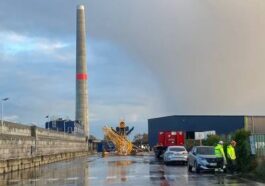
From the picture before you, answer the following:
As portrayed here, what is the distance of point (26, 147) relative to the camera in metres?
42.6

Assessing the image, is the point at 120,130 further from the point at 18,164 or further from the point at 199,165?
the point at 199,165

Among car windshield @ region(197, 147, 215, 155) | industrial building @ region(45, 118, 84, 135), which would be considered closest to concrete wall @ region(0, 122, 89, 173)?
car windshield @ region(197, 147, 215, 155)

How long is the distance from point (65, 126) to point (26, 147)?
51750 millimetres

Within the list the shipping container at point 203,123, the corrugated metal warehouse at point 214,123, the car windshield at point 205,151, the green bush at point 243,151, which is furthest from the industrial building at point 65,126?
the green bush at point 243,151

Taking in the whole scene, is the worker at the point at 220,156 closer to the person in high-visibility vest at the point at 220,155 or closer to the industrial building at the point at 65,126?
the person in high-visibility vest at the point at 220,155

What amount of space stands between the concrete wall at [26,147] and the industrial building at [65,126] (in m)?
25.6

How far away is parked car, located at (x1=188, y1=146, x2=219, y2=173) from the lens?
28.6 metres

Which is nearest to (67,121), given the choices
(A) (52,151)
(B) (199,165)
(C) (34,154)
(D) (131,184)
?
(A) (52,151)

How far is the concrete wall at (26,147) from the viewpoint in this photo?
35.4m

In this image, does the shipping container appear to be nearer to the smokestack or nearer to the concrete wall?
the smokestack

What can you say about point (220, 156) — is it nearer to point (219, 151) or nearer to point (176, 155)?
point (219, 151)

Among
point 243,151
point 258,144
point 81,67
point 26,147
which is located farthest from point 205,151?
point 81,67

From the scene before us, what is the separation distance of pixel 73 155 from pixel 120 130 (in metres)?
20.1

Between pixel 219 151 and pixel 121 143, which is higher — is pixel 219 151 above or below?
below
